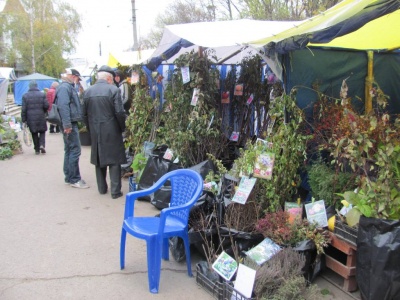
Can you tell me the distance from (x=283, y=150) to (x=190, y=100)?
2.28 meters

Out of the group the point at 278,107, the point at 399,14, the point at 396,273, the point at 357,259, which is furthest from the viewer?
the point at 399,14

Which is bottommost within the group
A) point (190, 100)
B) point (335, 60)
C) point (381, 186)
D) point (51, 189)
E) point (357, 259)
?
point (51, 189)

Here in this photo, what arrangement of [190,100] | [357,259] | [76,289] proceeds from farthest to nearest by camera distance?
[190,100], [76,289], [357,259]

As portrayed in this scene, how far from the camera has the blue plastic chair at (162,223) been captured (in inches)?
121

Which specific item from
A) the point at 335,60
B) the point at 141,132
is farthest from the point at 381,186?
the point at 141,132

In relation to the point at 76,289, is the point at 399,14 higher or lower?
higher

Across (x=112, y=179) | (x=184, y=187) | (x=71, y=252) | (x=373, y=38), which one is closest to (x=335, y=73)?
(x=373, y=38)

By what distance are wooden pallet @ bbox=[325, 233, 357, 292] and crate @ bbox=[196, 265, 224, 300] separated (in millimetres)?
1007

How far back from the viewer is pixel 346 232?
3133mm

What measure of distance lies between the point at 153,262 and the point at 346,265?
160cm

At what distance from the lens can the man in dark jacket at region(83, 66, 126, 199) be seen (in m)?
5.37

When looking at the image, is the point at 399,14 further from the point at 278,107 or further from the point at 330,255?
the point at 330,255

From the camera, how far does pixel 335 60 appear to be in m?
4.80

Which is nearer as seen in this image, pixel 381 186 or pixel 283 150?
pixel 381 186
